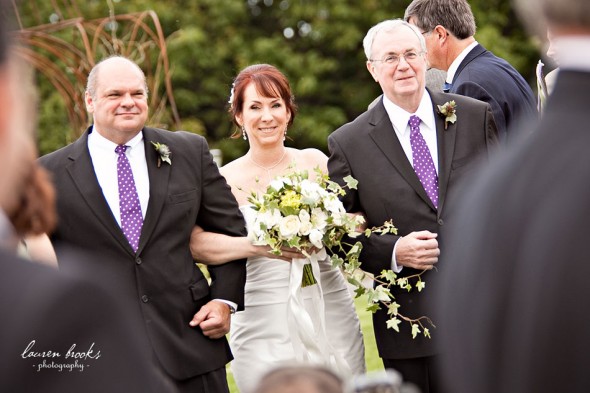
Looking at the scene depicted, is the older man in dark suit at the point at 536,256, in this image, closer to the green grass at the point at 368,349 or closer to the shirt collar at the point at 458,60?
the shirt collar at the point at 458,60

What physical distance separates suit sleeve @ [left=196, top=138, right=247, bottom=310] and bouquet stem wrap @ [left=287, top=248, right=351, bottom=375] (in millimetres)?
311

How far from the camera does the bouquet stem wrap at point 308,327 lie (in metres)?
5.72

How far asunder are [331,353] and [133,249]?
4.53 ft

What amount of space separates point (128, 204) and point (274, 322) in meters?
1.30

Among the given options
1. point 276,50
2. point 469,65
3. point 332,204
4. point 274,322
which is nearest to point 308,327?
point 274,322

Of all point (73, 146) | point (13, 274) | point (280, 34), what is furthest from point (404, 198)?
point (280, 34)

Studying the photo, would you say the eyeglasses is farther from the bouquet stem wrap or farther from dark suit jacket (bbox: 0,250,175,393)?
dark suit jacket (bbox: 0,250,175,393)

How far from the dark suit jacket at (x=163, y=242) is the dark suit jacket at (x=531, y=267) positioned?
10.8 feet

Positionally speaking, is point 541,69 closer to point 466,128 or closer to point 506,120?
point 506,120

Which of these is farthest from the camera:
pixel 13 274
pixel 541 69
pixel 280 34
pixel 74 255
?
pixel 280 34

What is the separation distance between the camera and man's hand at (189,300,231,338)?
5488mm

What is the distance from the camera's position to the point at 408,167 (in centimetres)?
564

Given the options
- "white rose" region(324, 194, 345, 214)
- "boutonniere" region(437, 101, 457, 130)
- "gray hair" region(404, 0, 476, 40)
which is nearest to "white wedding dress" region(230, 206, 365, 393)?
"white rose" region(324, 194, 345, 214)

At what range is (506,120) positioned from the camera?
21.3ft
